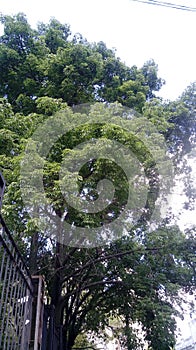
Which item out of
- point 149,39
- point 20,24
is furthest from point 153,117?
point 20,24

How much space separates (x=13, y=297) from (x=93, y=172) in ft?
8.75

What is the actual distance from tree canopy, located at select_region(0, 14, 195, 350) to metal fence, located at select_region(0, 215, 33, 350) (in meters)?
1.60

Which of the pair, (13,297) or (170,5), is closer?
(13,297)

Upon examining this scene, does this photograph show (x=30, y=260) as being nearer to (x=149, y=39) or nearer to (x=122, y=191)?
(x=122, y=191)

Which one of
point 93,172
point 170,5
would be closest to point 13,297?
point 93,172

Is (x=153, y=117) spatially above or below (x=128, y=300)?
above

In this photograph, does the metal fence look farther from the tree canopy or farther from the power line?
the power line

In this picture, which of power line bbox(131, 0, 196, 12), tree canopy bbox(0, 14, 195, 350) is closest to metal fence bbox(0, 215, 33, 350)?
tree canopy bbox(0, 14, 195, 350)

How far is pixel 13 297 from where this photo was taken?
227 centimetres

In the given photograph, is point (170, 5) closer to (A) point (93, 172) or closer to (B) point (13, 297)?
(A) point (93, 172)

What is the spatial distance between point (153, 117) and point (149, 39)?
138 cm

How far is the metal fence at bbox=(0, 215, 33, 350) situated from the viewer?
6.68 feet

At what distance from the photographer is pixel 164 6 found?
3258mm

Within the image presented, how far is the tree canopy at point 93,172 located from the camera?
15.3ft
